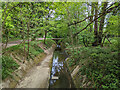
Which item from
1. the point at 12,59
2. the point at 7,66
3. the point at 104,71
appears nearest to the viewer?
the point at 104,71

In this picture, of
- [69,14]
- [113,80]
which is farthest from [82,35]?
[113,80]

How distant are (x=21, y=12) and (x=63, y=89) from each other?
592 centimetres

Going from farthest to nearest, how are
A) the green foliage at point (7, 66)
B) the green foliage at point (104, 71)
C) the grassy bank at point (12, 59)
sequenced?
the grassy bank at point (12, 59), the green foliage at point (7, 66), the green foliage at point (104, 71)

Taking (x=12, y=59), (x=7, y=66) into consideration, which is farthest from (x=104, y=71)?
(x=12, y=59)

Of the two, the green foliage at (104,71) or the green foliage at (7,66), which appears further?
the green foliage at (7,66)

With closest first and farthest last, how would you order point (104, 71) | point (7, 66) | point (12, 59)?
point (104, 71) < point (7, 66) < point (12, 59)

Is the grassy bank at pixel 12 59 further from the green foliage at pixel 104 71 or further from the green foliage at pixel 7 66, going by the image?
the green foliage at pixel 104 71

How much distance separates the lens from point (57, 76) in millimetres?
6590

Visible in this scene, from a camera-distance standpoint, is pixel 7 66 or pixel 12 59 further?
pixel 12 59

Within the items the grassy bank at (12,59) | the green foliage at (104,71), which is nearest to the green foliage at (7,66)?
the grassy bank at (12,59)

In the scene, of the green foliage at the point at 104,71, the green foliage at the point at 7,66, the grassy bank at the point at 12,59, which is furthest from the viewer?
the grassy bank at the point at 12,59

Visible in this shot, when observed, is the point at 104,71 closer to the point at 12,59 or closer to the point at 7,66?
the point at 7,66

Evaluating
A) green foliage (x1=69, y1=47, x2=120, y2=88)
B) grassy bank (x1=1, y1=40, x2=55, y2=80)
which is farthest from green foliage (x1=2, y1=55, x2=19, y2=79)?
green foliage (x1=69, y1=47, x2=120, y2=88)

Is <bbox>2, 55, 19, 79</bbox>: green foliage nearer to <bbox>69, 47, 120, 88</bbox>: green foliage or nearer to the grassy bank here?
the grassy bank
